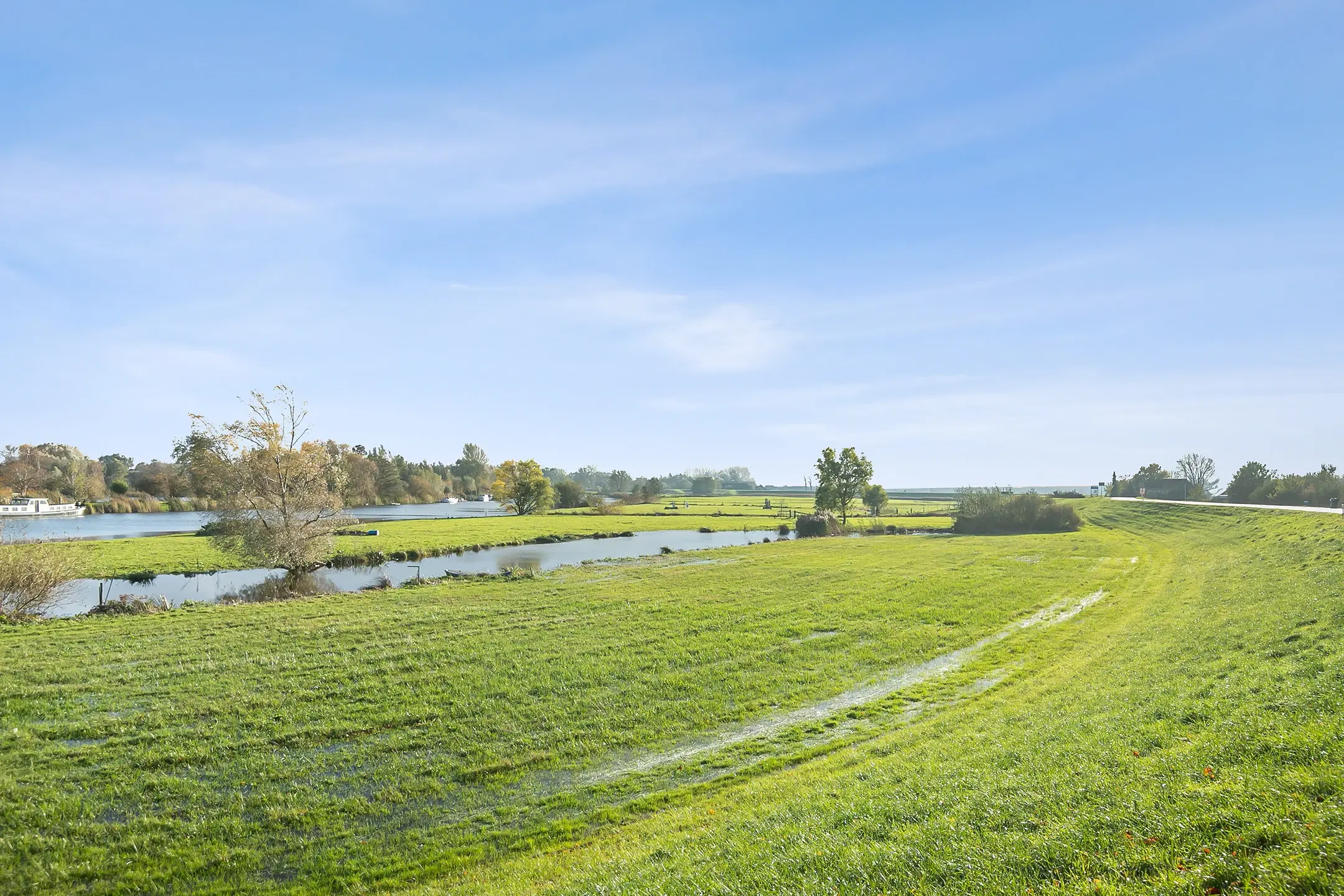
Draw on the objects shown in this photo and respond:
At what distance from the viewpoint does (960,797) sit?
8.16m

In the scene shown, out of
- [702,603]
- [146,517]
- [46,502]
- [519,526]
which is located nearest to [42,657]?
[702,603]

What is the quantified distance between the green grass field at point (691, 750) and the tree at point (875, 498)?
85470 mm

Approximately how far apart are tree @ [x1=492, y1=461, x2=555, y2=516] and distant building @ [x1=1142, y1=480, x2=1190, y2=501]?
92.1 meters

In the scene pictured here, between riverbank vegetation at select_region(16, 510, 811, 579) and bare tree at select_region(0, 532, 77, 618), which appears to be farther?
riverbank vegetation at select_region(16, 510, 811, 579)

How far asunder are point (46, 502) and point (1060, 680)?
440 feet

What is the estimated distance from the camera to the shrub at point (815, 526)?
2891 inches

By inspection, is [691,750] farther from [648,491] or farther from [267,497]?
[648,491]

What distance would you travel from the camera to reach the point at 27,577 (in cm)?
2592

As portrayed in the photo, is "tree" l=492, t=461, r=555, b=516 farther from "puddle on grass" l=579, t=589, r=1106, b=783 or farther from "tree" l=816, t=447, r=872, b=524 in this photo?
"puddle on grass" l=579, t=589, r=1106, b=783

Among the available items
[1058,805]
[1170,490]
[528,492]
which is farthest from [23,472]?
[1170,490]

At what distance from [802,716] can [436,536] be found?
54859mm

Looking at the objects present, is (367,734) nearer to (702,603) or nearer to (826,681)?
(826,681)

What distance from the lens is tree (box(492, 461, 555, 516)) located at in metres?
107

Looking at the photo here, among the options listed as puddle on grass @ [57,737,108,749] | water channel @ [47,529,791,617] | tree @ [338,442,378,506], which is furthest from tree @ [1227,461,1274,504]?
tree @ [338,442,378,506]
